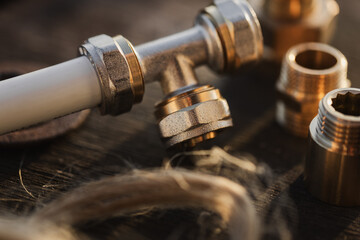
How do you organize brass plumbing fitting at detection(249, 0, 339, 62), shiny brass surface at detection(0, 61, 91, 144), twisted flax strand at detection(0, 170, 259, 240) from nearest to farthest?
twisted flax strand at detection(0, 170, 259, 240) < shiny brass surface at detection(0, 61, 91, 144) < brass plumbing fitting at detection(249, 0, 339, 62)

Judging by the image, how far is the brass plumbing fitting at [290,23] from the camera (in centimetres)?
66

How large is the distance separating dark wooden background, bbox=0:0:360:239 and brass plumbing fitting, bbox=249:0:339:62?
4 centimetres

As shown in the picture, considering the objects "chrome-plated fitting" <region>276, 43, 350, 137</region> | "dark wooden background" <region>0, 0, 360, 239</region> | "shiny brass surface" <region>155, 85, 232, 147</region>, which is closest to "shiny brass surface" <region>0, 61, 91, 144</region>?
"dark wooden background" <region>0, 0, 360, 239</region>

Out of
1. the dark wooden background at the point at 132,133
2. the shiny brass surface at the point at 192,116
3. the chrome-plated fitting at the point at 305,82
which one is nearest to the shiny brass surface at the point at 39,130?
the dark wooden background at the point at 132,133

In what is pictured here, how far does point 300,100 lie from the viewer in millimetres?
557

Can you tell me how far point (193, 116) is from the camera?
49 cm

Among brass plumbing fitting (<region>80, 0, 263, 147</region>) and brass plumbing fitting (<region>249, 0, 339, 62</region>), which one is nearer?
brass plumbing fitting (<region>80, 0, 263, 147</region>)

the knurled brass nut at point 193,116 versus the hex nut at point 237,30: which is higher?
the hex nut at point 237,30

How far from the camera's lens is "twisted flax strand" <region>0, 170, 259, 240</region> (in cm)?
44

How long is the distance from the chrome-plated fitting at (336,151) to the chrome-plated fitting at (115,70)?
7.1 inches

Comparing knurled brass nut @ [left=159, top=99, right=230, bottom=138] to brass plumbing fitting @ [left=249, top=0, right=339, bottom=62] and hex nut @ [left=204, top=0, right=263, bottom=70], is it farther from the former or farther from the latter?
brass plumbing fitting @ [left=249, top=0, right=339, bottom=62]

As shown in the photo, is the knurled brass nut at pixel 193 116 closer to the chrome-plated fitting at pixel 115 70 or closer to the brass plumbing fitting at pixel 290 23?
the chrome-plated fitting at pixel 115 70

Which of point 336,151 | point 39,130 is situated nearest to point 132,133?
point 39,130

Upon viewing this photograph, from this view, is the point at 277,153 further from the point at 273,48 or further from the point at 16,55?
the point at 16,55
